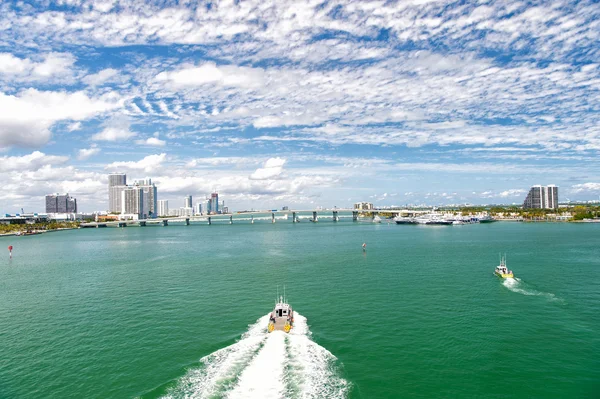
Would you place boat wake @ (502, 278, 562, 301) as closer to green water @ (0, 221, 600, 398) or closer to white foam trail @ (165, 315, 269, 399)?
green water @ (0, 221, 600, 398)

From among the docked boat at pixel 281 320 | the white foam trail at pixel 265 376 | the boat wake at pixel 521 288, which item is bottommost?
the boat wake at pixel 521 288

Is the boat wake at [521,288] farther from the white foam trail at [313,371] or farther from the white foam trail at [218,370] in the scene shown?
the white foam trail at [218,370]

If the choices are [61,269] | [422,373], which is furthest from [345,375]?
[61,269]

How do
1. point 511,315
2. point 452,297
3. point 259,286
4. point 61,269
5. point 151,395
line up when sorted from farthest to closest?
point 61,269, point 259,286, point 452,297, point 511,315, point 151,395

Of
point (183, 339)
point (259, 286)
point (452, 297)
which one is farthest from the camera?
point (259, 286)

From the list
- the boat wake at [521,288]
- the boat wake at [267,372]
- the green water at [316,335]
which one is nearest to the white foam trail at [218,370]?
the boat wake at [267,372]

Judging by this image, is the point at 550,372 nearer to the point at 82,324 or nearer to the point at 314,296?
the point at 314,296
